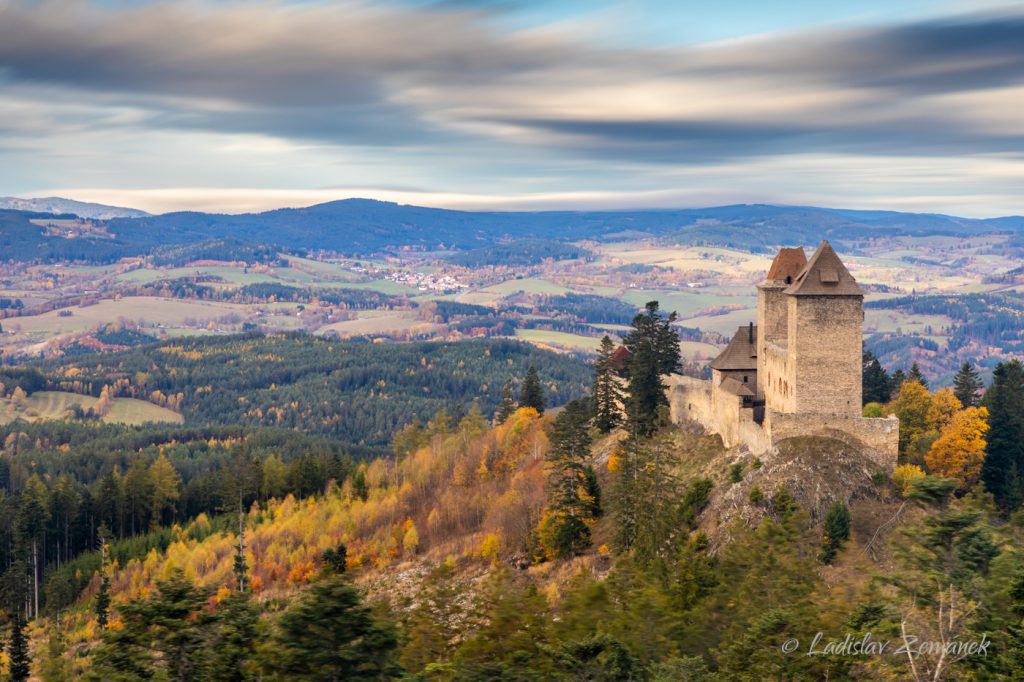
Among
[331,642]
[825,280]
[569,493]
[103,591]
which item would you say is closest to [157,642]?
[331,642]

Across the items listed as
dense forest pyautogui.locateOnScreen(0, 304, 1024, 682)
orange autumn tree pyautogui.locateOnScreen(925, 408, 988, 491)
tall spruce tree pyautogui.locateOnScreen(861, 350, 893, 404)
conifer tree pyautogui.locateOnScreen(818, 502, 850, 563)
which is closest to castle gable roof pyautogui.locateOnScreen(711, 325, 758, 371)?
dense forest pyautogui.locateOnScreen(0, 304, 1024, 682)

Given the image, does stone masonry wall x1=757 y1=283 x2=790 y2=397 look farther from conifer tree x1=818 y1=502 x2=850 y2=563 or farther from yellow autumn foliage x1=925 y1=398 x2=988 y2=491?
conifer tree x1=818 y1=502 x2=850 y2=563

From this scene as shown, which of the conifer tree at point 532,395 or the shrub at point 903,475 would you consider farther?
the conifer tree at point 532,395

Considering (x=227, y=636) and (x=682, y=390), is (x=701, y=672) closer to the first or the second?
(x=227, y=636)

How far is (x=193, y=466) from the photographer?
502ft

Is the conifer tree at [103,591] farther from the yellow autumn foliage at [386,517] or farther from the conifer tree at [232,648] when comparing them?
the conifer tree at [232,648]

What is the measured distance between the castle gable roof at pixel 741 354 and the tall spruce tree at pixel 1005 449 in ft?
51.9

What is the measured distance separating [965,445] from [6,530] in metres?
96.7

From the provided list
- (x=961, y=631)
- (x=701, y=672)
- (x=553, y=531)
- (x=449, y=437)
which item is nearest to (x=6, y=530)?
(x=449, y=437)

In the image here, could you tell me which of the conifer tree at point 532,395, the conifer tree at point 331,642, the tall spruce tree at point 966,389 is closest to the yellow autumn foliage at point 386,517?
the conifer tree at point 532,395

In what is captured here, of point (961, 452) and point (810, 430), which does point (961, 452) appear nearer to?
point (961, 452)

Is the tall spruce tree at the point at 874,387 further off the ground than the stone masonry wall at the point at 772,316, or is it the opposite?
the stone masonry wall at the point at 772,316

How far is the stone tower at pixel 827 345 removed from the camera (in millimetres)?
61500

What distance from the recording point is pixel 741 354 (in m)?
72.4
